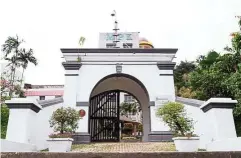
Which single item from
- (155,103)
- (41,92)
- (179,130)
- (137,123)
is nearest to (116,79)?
(155,103)

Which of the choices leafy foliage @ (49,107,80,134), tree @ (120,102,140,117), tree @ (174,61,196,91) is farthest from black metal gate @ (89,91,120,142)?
tree @ (174,61,196,91)

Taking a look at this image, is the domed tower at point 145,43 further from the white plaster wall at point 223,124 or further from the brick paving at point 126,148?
the white plaster wall at point 223,124

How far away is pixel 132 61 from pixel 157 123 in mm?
2619

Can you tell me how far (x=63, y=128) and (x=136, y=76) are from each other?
3978mm

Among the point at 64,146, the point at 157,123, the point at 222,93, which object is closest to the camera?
the point at 64,146

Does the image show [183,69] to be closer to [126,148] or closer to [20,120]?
[126,148]

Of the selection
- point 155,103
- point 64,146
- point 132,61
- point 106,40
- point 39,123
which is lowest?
point 64,146

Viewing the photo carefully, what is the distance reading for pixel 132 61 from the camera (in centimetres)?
1085

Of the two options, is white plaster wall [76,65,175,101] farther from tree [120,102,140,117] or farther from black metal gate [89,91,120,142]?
tree [120,102,140,117]

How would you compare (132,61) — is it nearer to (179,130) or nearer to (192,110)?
(192,110)

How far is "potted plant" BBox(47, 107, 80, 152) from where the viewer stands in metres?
6.96

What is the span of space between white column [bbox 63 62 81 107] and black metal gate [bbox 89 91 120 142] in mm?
1182

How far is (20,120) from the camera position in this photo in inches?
289

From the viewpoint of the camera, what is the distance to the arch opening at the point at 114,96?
37.5ft
